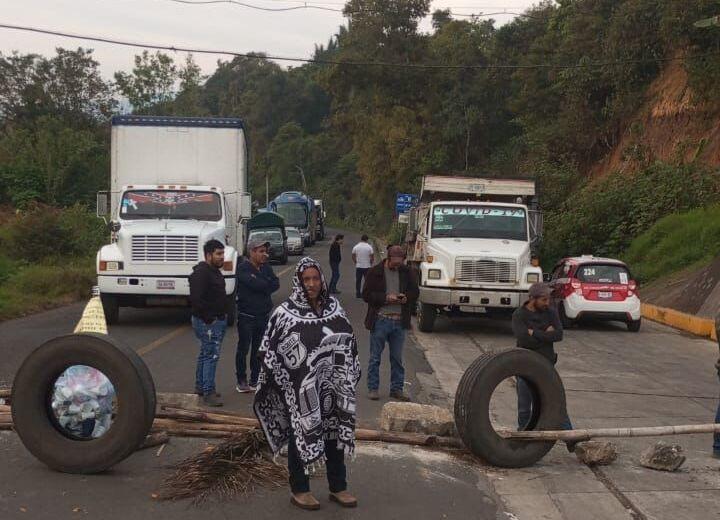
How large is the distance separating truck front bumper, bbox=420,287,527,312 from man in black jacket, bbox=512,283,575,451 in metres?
7.56

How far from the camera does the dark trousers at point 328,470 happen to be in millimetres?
5383

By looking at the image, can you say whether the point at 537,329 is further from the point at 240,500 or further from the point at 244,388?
the point at 244,388

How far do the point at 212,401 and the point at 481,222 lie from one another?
9145 mm

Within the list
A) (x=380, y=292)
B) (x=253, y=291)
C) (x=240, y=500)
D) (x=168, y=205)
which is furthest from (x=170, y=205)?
(x=240, y=500)

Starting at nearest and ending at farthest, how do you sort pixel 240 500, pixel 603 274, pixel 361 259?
1. pixel 240 500
2. pixel 603 274
3. pixel 361 259

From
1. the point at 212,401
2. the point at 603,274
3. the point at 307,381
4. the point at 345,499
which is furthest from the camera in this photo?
the point at 603,274

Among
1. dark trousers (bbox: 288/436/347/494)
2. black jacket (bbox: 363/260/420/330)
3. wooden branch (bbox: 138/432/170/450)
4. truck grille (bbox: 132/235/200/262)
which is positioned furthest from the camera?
truck grille (bbox: 132/235/200/262)

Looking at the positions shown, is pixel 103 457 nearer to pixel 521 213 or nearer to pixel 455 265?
pixel 455 265

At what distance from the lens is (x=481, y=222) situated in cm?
1650

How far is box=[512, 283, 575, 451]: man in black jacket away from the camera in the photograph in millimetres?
7266

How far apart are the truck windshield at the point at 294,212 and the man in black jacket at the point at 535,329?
4638cm

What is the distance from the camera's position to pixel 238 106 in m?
136

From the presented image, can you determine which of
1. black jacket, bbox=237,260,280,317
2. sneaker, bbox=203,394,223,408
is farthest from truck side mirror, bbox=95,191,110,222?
sneaker, bbox=203,394,223,408

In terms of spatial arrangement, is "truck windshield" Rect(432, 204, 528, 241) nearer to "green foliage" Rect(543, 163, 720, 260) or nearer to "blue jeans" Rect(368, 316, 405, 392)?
"blue jeans" Rect(368, 316, 405, 392)
